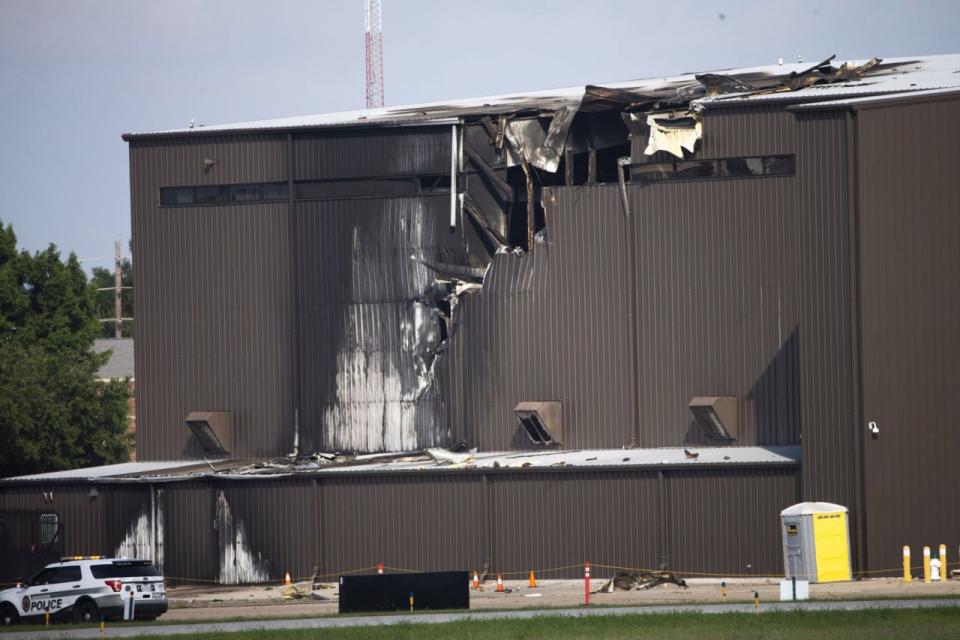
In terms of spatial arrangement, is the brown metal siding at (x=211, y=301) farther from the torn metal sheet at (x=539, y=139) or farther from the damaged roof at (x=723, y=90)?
the torn metal sheet at (x=539, y=139)

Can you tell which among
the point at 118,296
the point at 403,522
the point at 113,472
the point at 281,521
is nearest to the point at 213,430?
the point at 113,472

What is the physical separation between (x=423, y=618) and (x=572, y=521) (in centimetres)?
1188

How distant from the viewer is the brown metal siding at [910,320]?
1631 inches

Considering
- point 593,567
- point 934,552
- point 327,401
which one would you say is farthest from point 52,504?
point 934,552

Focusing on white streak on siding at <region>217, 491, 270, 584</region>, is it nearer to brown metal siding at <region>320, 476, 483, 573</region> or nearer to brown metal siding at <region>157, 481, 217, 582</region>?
brown metal siding at <region>157, 481, 217, 582</region>

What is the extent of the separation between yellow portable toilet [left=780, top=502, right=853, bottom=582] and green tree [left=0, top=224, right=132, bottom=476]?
44.8 meters

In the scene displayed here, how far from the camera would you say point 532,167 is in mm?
54188

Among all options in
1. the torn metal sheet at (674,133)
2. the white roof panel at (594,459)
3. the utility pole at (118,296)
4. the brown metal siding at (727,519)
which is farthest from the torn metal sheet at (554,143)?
the utility pole at (118,296)

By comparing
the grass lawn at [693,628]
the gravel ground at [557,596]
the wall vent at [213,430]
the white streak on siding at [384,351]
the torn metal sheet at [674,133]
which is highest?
the torn metal sheet at [674,133]

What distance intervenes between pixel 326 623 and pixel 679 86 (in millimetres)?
27679

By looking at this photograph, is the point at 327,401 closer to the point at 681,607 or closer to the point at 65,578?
the point at 65,578

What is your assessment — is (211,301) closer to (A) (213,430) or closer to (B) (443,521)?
(A) (213,430)

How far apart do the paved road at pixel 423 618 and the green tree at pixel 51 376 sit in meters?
39.7

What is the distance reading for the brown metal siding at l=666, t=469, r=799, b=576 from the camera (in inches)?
1767
